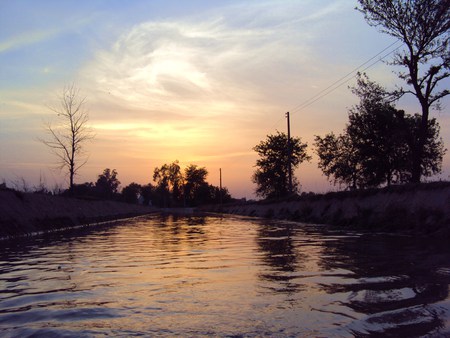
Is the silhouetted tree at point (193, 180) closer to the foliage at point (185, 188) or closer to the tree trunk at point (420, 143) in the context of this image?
the foliage at point (185, 188)

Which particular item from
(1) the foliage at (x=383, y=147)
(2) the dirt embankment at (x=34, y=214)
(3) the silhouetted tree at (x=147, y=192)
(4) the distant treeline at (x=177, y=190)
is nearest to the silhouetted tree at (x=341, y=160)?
(1) the foliage at (x=383, y=147)

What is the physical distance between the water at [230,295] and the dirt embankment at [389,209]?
741cm

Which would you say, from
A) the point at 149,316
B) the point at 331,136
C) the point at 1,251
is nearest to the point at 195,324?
the point at 149,316

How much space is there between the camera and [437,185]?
69.3ft

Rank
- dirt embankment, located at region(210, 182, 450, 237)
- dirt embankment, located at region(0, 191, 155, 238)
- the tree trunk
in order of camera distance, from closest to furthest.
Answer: dirt embankment, located at region(210, 182, 450, 237), dirt embankment, located at region(0, 191, 155, 238), the tree trunk

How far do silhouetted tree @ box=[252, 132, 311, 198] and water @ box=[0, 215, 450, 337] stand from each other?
59804 millimetres

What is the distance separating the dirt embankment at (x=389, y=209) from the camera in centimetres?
1889

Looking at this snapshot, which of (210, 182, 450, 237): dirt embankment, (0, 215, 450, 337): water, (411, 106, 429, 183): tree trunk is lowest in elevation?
(0, 215, 450, 337): water

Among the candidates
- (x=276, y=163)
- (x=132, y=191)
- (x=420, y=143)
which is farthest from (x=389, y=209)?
(x=132, y=191)

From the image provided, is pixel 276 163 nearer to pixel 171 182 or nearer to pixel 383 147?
pixel 383 147

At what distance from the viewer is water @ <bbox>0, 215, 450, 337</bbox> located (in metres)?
5.03

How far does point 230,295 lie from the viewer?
6.80 metres

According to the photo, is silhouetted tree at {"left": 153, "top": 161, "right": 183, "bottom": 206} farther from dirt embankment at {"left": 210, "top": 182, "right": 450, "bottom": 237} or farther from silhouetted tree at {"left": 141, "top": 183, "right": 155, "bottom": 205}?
dirt embankment at {"left": 210, "top": 182, "right": 450, "bottom": 237}

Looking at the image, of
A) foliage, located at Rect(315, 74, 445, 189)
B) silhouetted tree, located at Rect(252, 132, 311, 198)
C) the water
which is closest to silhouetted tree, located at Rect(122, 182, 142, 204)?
silhouetted tree, located at Rect(252, 132, 311, 198)
